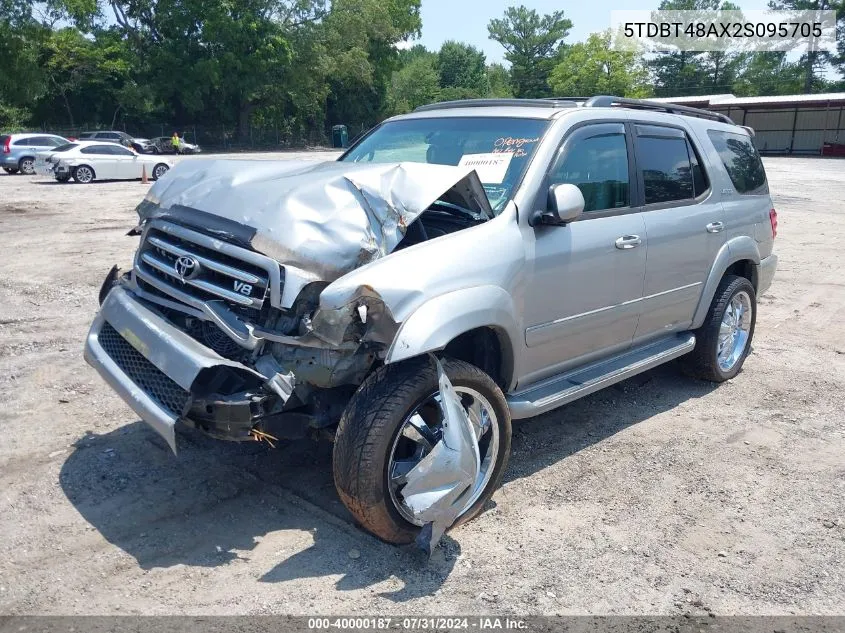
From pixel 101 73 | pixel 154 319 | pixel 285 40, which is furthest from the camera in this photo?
pixel 285 40

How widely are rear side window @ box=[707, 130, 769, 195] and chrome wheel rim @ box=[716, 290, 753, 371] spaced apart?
0.91 metres

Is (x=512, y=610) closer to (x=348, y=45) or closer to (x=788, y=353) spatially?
(x=788, y=353)

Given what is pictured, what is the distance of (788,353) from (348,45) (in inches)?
2202

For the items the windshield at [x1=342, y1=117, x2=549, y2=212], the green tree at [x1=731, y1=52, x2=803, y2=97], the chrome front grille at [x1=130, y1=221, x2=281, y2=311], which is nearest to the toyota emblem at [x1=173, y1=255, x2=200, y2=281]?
the chrome front grille at [x1=130, y1=221, x2=281, y2=311]

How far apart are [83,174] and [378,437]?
77.9 ft

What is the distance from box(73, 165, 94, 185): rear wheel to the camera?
23.7 metres

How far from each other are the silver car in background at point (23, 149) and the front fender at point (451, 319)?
2738 centimetres

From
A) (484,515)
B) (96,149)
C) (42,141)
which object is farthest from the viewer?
(42,141)

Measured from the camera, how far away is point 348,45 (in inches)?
2277

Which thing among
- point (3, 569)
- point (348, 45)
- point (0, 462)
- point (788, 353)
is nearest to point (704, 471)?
point (788, 353)

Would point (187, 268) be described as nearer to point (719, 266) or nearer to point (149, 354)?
point (149, 354)

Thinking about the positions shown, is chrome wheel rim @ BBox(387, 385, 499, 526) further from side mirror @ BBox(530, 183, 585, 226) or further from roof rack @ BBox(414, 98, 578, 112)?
roof rack @ BBox(414, 98, 578, 112)

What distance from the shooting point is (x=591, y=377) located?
4.67m

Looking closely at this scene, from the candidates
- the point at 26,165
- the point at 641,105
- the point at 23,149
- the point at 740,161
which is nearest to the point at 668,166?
the point at 641,105
